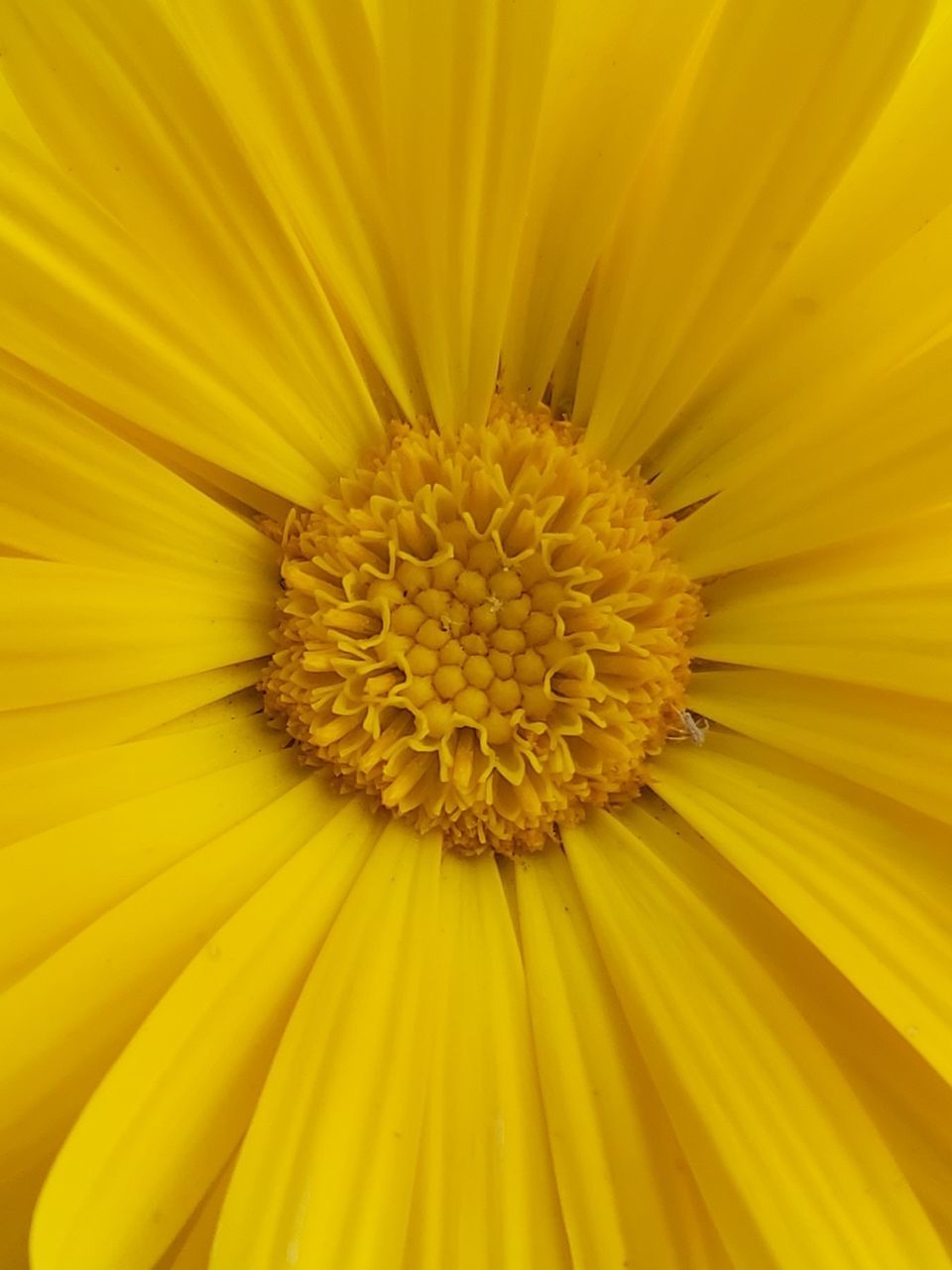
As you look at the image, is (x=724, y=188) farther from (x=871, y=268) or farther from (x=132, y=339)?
(x=132, y=339)

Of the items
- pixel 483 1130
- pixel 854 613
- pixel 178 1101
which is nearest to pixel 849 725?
pixel 854 613

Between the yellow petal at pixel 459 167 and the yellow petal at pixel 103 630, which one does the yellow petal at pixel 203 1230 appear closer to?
the yellow petal at pixel 103 630

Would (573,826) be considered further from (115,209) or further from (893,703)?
(115,209)

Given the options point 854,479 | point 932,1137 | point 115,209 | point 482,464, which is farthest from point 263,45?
point 932,1137

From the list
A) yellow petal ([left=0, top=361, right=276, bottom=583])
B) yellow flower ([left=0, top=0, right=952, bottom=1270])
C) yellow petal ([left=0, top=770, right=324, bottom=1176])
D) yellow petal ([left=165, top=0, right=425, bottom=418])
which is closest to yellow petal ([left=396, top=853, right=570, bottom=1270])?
yellow flower ([left=0, top=0, right=952, bottom=1270])

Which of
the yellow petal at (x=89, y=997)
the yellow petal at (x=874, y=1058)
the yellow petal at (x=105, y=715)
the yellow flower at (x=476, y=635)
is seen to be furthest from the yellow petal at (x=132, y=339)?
the yellow petal at (x=874, y=1058)

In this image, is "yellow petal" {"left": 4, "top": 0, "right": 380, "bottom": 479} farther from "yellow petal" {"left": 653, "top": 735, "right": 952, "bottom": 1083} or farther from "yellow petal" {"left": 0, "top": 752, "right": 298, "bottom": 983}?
"yellow petal" {"left": 653, "top": 735, "right": 952, "bottom": 1083}
